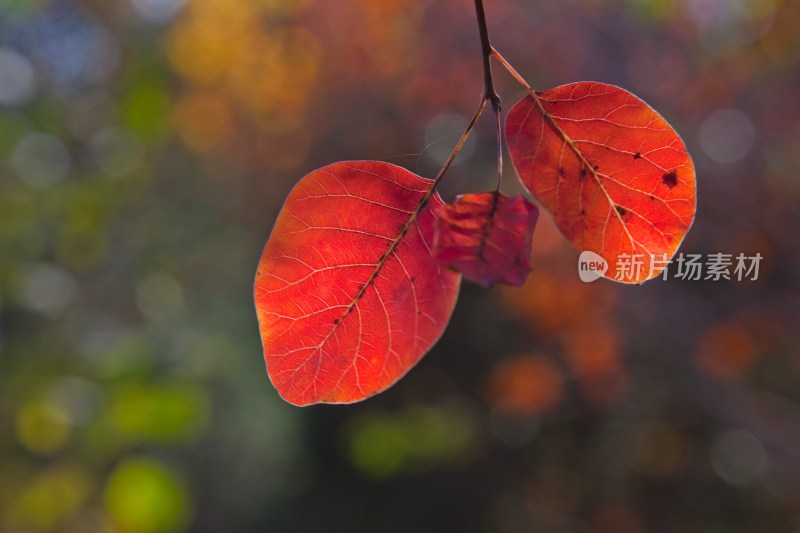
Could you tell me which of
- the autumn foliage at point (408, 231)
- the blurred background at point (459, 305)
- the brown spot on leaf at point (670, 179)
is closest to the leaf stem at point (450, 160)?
the autumn foliage at point (408, 231)

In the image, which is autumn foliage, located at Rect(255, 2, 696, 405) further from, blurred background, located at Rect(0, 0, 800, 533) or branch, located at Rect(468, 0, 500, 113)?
blurred background, located at Rect(0, 0, 800, 533)

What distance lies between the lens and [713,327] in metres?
2.84

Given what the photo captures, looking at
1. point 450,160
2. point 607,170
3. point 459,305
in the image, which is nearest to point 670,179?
point 607,170

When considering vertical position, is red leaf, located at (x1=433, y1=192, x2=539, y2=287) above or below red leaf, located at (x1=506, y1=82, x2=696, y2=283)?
below

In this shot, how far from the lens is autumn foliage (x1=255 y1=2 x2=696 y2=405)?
373 mm

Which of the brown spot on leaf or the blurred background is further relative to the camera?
the blurred background

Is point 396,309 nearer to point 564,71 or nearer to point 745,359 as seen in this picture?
point 564,71

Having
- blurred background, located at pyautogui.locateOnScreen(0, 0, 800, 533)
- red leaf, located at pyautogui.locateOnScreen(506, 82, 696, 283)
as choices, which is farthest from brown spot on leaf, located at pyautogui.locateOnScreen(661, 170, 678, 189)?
blurred background, located at pyautogui.locateOnScreen(0, 0, 800, 533)

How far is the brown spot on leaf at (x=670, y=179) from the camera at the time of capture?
0.37 meters

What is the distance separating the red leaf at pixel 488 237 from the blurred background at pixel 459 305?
56.1 inches

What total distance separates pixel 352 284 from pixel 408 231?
5 cm

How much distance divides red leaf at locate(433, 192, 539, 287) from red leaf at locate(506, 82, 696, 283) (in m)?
0.03

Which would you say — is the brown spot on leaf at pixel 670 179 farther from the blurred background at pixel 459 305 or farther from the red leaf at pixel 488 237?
the blurred background at pixel 459 305

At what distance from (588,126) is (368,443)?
9.81 feet
